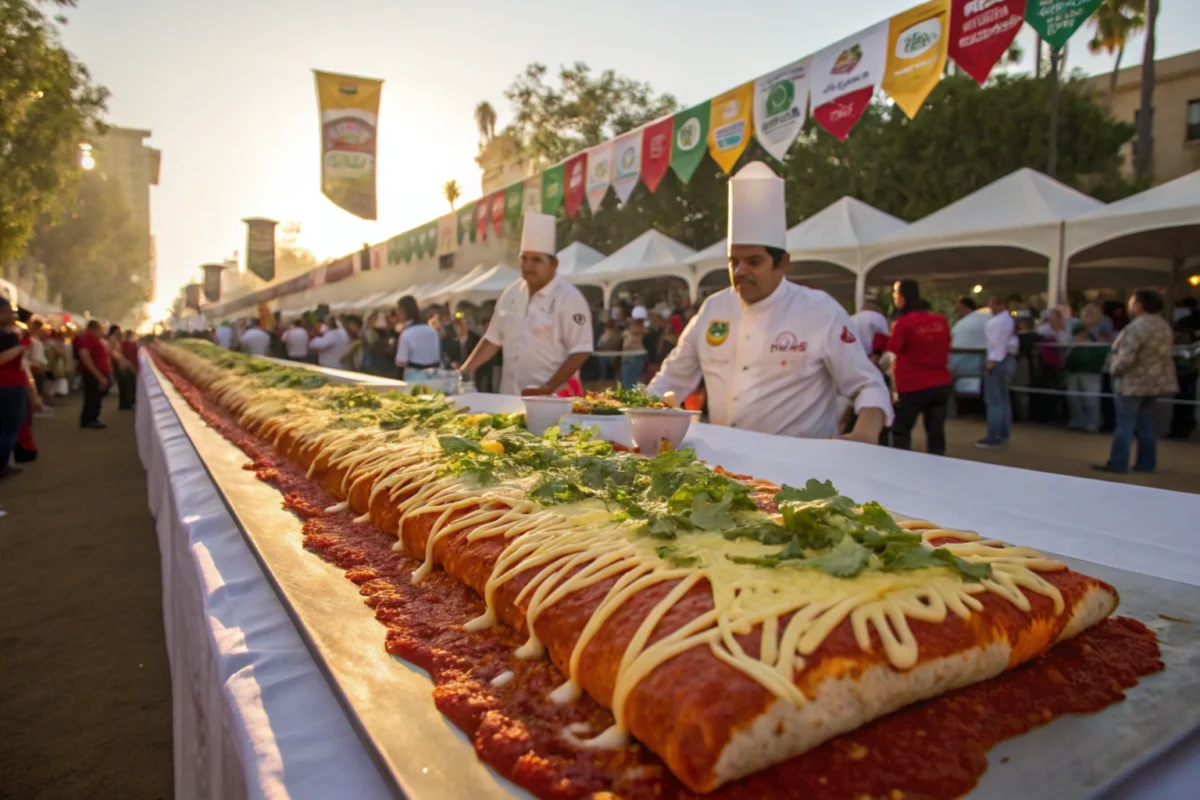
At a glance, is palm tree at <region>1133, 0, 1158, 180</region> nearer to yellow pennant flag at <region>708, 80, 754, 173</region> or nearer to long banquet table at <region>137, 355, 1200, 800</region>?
yellow pennant flag at <region>708, 80, 754, 173</region>

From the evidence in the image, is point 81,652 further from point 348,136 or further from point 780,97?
point 348,136

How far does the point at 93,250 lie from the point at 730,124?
40283 mm

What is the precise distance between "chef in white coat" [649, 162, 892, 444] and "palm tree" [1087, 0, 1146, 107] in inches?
1042

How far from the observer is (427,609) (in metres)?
1.26

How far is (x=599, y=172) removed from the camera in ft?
38.8

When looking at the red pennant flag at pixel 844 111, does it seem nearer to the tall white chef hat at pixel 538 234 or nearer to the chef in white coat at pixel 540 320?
the tall white chef hat at pixel 538 234

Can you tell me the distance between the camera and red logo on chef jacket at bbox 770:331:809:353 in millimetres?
2961

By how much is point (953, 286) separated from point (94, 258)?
43707 millimetres

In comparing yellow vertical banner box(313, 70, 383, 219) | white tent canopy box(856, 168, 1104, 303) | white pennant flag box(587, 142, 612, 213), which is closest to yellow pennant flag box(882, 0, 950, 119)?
white tent canopy box(856, 168, 1104, 303)

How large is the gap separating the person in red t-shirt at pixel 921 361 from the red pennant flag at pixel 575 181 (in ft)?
23.6

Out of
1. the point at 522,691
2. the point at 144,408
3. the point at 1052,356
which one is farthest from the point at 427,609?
the point at 1052,356

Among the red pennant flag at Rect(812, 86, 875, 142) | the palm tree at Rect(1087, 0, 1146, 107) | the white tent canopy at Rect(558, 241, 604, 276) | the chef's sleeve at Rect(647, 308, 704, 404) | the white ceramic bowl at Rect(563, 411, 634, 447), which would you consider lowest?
the white ceramic bowl at Rect(563, 411, 634, 447)

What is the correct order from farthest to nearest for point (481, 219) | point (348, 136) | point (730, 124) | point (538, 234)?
1. point (481, 219)
2. point (348, 136)
3. point (730, 124)
4. point (538, 234)

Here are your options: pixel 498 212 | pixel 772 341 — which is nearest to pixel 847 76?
pixel 772 341
